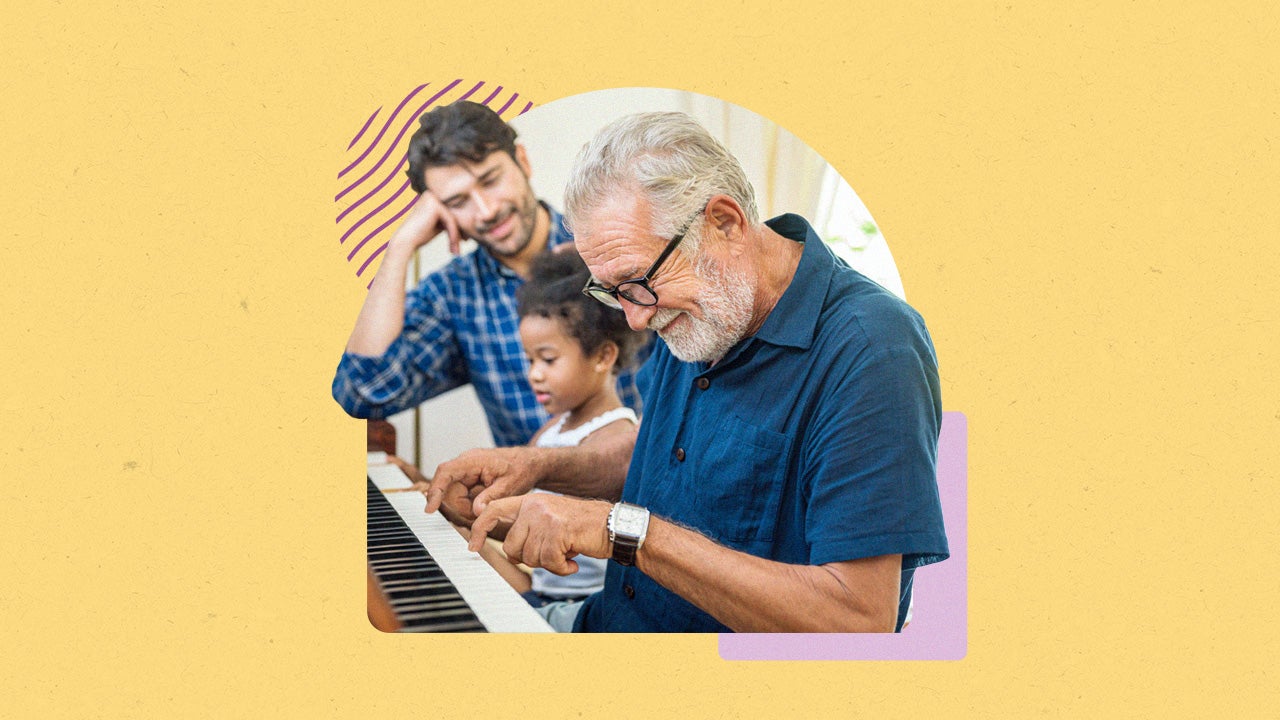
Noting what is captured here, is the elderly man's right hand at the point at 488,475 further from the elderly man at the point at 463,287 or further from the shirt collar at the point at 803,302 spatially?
the shirt collar at the point at 803,302

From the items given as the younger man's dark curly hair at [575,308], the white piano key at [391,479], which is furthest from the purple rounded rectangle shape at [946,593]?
the white piano key at [391,479]

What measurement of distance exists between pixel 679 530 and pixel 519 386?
0.67 m

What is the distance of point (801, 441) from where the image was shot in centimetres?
293

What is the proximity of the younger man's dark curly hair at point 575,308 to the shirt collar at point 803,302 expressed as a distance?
0.43 meters

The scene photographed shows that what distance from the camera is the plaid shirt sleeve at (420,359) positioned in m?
3.38

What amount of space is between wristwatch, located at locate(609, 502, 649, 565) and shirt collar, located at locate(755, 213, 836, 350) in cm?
53

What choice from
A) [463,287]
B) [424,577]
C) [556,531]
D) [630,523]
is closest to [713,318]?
[630,523]

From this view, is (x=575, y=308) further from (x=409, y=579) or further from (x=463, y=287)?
(x=409, y=579)

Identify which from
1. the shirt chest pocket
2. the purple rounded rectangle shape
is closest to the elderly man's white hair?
the shirt chest pocket

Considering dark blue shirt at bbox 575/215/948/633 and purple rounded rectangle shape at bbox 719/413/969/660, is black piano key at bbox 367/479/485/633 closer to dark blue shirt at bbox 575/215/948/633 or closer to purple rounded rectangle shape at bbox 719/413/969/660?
dark blue shirt at bbox 575/215/948/633

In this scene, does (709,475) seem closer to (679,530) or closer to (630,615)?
(679,530)

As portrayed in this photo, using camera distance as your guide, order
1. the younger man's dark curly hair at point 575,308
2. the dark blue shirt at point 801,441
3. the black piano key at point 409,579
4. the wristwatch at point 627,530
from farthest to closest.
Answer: the younger man's dark curly hair at point 575,308 < the black piano key at point 409,579 < the wristwatch at point 627,530 < the dark blue shirt at point 801,441

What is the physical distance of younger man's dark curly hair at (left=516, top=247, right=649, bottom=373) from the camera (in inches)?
128

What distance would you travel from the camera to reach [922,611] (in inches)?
131
